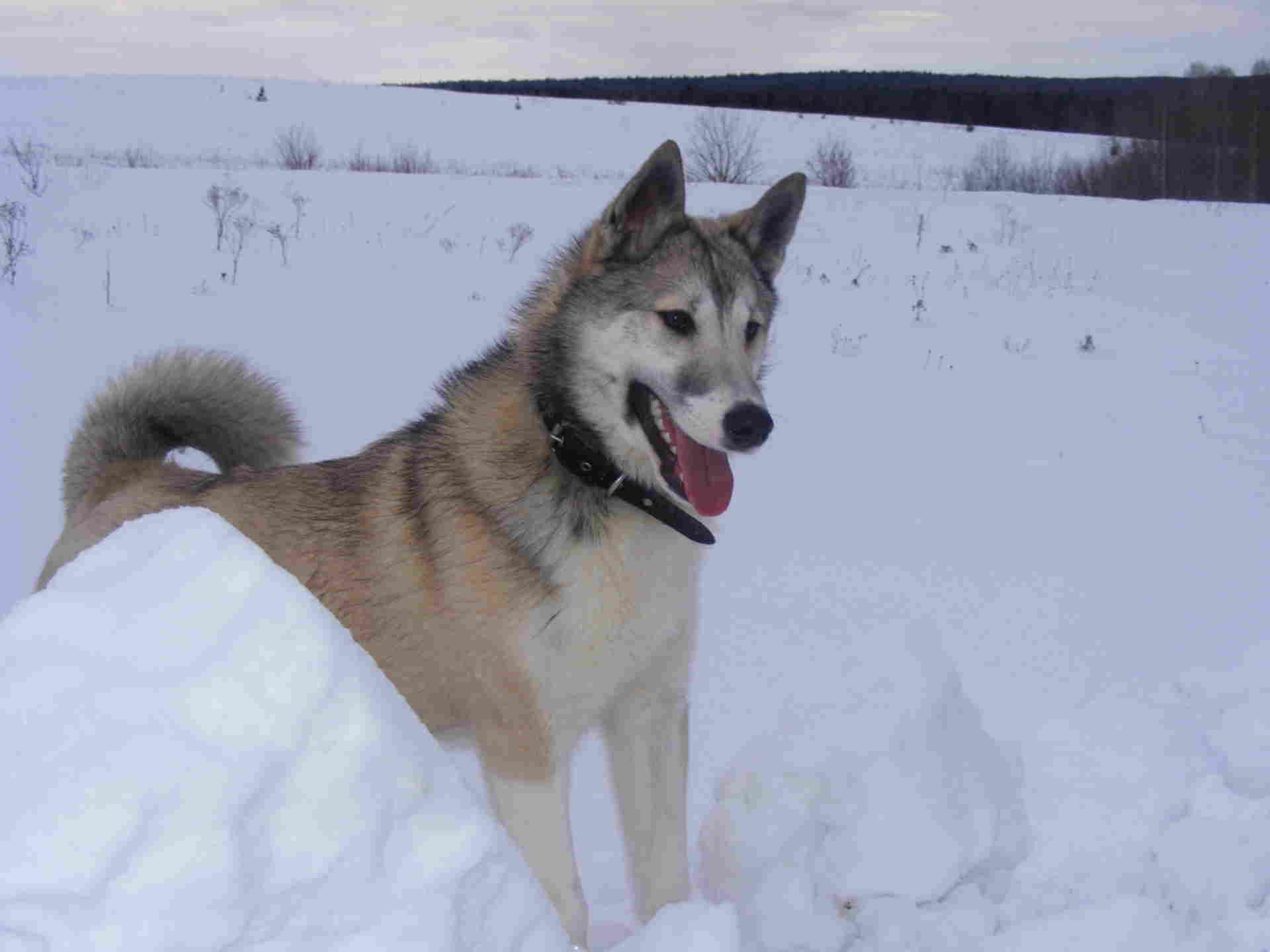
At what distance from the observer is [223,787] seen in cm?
130

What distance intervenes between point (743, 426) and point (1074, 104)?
4819 centimetres

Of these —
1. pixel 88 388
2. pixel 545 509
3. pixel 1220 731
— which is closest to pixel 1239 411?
pixel 1220 731

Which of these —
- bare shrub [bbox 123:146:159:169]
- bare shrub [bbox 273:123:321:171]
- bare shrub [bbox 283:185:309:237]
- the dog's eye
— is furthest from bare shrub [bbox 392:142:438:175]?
the dog's eye

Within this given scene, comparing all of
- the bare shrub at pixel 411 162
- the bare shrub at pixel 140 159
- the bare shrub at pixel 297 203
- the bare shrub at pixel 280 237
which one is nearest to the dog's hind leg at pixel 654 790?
the bare shrub at pixel 280 237

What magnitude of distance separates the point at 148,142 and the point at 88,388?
17.6 metres

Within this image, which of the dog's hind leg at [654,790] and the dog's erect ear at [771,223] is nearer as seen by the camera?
the dog's hind leg at [654,790]

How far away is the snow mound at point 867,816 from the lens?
2.37 meters

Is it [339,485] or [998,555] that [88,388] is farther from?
[998,555]

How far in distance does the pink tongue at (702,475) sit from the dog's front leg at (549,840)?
603mm

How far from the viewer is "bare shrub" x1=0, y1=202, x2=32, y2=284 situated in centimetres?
679

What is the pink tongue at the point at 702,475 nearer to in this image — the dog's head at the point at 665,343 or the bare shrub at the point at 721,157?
the dog's head at the point at 665,343

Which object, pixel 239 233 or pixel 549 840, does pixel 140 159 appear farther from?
pixel 549 840

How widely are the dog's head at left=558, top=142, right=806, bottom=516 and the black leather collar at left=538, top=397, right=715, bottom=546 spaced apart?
0.03 meters

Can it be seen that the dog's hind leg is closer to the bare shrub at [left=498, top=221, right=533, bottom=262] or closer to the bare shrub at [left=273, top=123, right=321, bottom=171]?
the bare shrub at [left=498, top=221, right=533, bottom=262]
